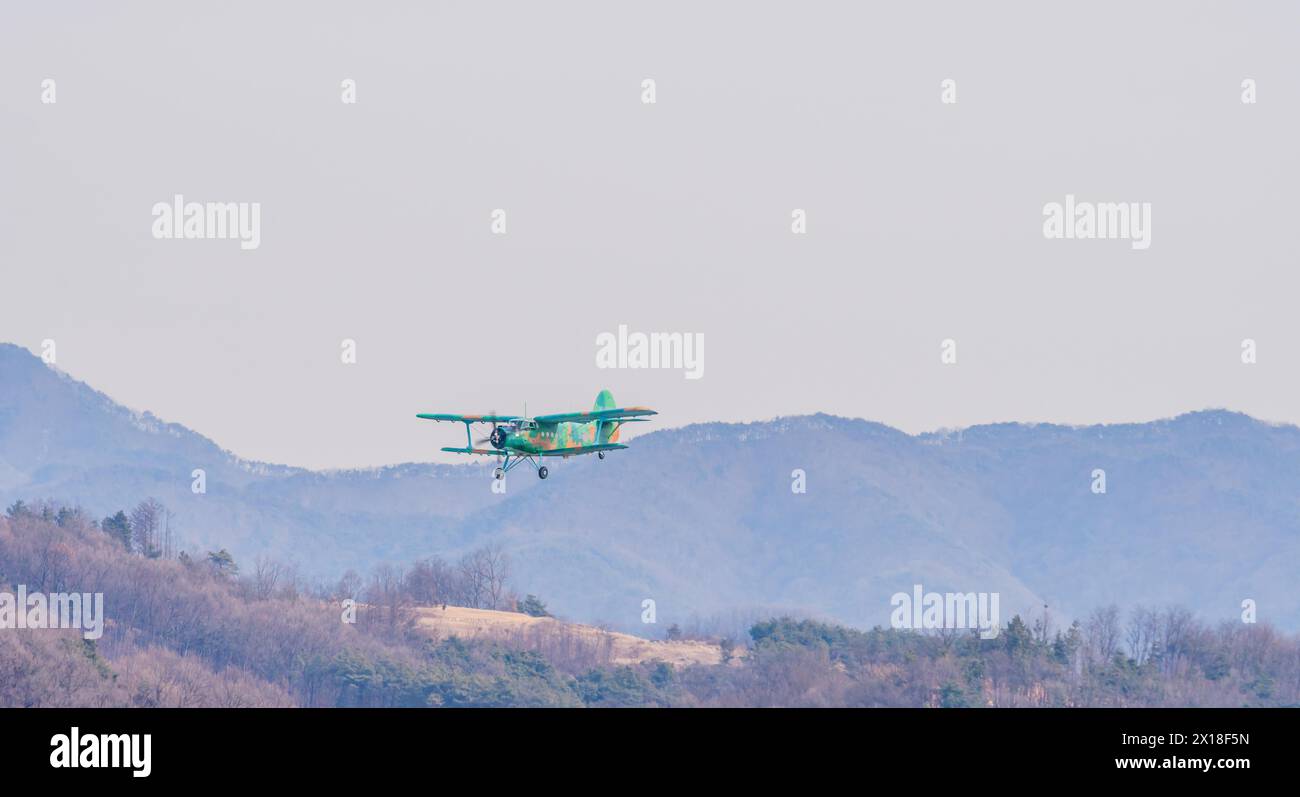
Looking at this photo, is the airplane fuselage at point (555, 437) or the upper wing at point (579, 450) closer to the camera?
the airplane fuselage at point (555, 437)

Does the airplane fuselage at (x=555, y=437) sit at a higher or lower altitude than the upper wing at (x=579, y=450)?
higher

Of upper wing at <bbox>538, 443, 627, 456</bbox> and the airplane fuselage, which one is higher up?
the airplane fuselage

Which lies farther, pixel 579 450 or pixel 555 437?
pixel 579 450

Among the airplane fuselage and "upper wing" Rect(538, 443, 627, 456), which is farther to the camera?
"upper wing" Rect(538, 443, 627, 456)

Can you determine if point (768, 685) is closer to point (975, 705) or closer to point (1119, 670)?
point (975, 705)

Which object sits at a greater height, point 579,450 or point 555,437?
point 555,437

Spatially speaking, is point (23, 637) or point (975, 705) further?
point (23, 637)
